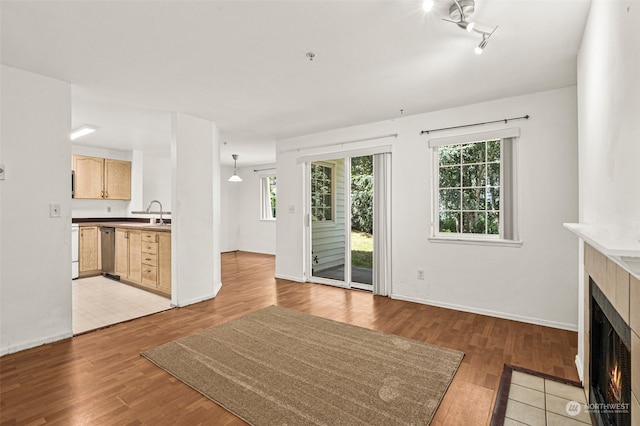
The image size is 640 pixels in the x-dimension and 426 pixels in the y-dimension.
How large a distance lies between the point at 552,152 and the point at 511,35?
1614 mm

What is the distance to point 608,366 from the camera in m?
1.52

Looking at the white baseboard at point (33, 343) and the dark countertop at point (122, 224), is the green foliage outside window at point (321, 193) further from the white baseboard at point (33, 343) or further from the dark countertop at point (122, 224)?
the white baseboard at point (33, 343)

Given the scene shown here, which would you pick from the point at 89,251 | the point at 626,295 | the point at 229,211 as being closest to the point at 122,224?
the point at 89,251

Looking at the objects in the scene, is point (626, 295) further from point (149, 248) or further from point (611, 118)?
point (149, 248)

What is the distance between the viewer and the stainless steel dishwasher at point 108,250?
5531 mm

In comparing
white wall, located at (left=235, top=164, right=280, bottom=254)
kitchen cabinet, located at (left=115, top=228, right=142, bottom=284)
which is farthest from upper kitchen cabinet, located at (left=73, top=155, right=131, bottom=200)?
white wall, located at (left=235, top=164, right=280, bottom=254)

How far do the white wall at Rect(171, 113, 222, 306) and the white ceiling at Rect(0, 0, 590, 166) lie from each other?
1.24ft

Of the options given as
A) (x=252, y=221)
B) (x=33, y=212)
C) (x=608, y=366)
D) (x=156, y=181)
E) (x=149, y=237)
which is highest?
(x=156, y=181)

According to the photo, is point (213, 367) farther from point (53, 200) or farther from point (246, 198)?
point (246, 198)

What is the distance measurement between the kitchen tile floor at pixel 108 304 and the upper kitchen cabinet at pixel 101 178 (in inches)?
70.9

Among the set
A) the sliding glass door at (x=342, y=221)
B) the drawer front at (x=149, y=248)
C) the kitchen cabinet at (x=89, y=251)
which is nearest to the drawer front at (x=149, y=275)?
the drawer front at (x=149, y=248)

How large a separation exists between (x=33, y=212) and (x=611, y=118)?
426cm

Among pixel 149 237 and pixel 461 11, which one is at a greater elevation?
pixel 461 11

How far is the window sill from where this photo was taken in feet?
11.4
